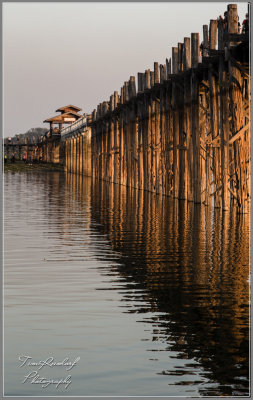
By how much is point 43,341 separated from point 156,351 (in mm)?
1035

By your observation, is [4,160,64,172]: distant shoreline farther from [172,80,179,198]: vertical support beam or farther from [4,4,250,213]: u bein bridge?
[172,80,179,198]: vertical support beam

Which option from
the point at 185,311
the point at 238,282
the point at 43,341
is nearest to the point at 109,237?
the point at 238,282

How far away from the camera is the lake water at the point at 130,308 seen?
6.87 meters

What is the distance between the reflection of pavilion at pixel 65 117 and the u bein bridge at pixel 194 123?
61620 millimetres

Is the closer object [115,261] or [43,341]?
[43,341]

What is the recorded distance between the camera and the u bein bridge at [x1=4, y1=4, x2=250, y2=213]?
68.6ft

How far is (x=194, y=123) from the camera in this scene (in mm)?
24812

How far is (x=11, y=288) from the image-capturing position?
1084 cm

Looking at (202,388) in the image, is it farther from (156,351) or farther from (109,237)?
(109,237)

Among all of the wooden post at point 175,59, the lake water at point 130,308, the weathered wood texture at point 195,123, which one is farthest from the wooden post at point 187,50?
the lake water at point 130,308

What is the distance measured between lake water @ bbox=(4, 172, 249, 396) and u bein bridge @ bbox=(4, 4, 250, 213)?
3.15 meters

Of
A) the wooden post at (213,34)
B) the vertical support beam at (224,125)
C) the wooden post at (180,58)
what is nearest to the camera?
the vertical support beam at (224,125)

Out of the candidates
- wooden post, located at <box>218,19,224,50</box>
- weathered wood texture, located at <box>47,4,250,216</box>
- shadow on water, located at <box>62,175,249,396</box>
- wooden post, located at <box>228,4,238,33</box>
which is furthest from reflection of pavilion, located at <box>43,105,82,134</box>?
shadow on water, located at <box>62,175,249,396</box>

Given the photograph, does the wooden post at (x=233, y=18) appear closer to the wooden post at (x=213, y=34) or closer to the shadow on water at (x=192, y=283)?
the wooden post at (x=213, y=34)
